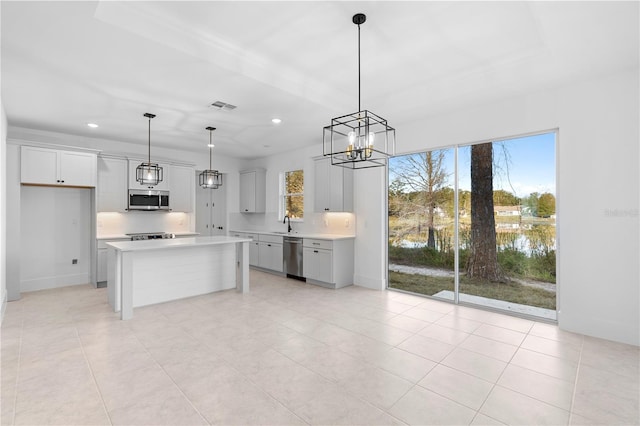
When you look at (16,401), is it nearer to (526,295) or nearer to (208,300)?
(208,300)

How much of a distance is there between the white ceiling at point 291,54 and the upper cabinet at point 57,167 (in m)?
0.66

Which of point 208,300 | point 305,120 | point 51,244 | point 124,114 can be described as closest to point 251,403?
point 208,300

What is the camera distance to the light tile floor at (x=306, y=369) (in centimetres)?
208

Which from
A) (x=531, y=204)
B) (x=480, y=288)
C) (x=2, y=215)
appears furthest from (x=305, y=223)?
(x=2, y=215)

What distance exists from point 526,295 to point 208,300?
14.6ft

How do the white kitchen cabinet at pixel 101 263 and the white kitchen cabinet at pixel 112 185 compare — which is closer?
the white kitchen cabinet at pixel 101 263

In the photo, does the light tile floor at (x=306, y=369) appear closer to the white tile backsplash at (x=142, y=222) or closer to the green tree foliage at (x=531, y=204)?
the green tree foliage at (x=531, y=204)

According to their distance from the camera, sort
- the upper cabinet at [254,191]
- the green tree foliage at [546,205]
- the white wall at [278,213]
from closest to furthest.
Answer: the green tree foliage at [546,205], the white wall at [278,213], the upper cabinet at [254,191]

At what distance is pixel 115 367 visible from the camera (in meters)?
2.66

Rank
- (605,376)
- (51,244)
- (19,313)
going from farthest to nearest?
(51,244), (19,313), (605,376)

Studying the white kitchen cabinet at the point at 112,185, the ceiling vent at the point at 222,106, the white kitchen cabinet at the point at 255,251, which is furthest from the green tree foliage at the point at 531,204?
the white kitchen cabinet at the point at 112,185

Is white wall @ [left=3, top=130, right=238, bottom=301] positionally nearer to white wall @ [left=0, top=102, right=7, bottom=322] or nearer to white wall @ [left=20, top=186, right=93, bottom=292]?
white wall @ [left=20, top=186, right=93, bottom=292]

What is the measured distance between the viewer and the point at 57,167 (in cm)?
509

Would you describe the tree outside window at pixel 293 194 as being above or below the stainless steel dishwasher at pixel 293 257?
above
